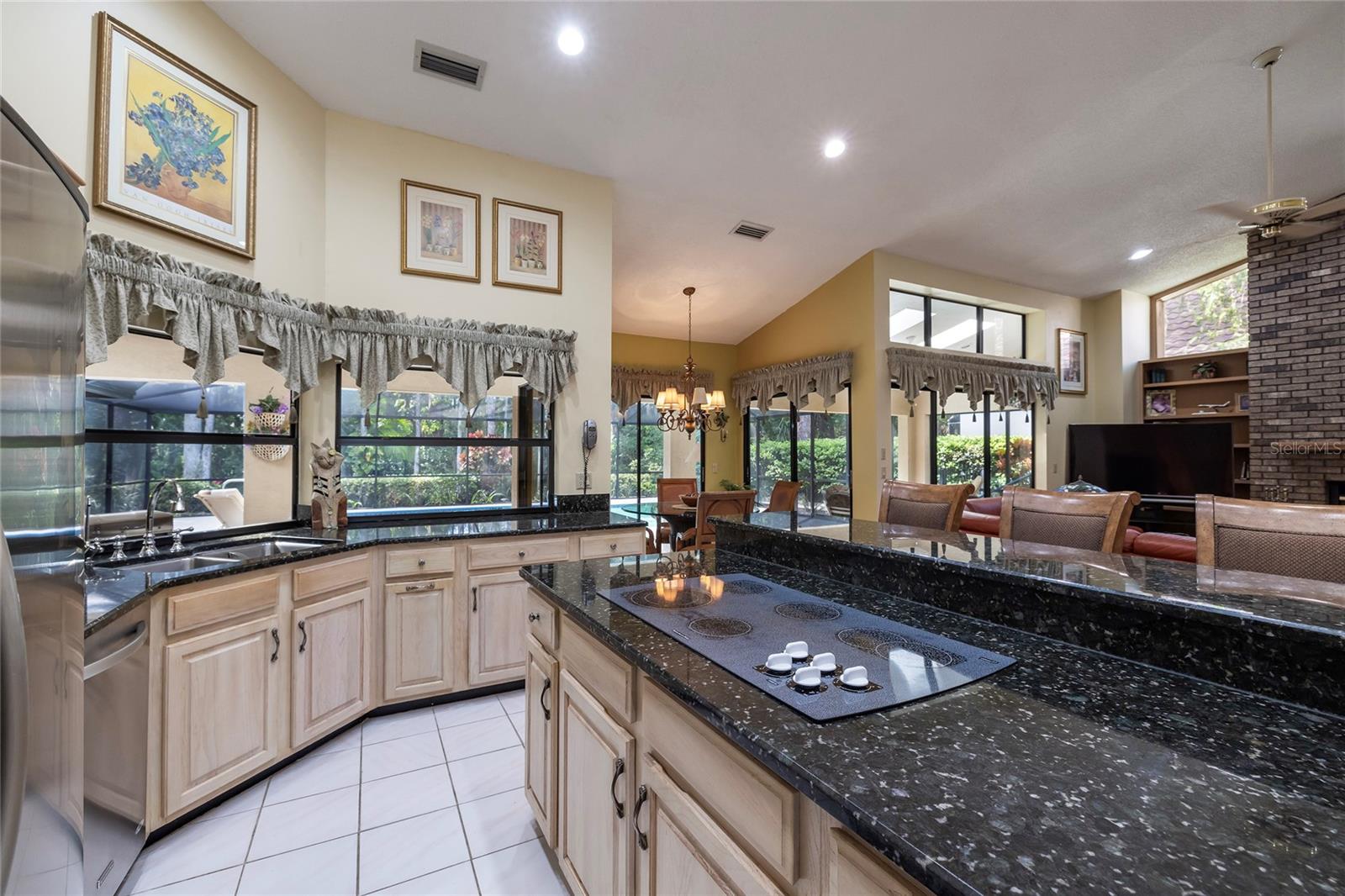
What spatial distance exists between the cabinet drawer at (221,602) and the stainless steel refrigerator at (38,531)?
4.42ft

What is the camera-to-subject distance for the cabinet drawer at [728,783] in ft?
2.59

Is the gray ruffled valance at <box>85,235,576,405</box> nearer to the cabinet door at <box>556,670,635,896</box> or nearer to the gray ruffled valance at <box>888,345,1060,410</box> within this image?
the cabinet door at <box>556,670,635,896</box>

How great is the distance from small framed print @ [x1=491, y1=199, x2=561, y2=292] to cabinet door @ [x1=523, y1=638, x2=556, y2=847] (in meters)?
2.59

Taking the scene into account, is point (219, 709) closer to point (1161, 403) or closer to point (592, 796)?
point (592, 796)

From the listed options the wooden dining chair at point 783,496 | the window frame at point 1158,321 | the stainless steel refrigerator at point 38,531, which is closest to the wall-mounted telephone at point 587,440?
the wooden dining chair at point 783,496

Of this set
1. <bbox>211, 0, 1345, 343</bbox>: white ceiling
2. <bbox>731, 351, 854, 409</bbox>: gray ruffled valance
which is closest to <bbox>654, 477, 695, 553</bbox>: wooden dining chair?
<bbox>731, 351, 854, 409</bbox>: gray ruffled valance

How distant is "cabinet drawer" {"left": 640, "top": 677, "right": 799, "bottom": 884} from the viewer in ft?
2.59

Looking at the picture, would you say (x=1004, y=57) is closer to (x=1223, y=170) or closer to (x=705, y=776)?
(x=1223, y=170)

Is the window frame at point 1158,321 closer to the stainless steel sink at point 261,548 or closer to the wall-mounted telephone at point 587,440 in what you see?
the wall-mounted telephone at point 587,440

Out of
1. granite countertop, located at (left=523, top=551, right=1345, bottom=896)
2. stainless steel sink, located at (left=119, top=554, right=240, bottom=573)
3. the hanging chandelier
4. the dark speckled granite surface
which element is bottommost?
stainless steel sink, located at (left=119, top=554, right=240, bottom=573)

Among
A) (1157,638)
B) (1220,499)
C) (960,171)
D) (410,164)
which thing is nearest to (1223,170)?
(960,171)

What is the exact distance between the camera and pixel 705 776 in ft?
3.20

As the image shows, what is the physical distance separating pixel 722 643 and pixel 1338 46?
5.66 meters

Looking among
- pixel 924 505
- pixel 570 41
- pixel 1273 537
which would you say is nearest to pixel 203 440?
pixel 570 41
